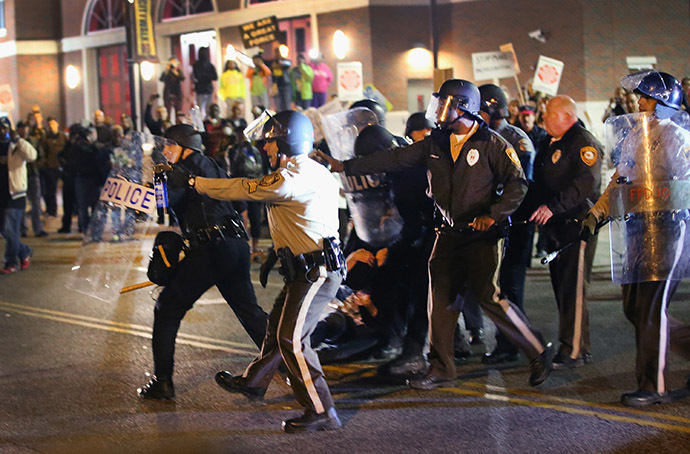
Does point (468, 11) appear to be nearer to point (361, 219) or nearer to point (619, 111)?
point (619, 111)

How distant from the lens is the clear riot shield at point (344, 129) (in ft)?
22.3

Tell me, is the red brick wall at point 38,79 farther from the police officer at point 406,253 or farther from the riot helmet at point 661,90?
the riot helmet at point 661,90

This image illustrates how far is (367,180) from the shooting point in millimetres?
6496

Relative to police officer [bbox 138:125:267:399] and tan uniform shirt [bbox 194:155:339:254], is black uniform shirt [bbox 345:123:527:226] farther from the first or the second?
police officer [bbox 138:125:267:399]

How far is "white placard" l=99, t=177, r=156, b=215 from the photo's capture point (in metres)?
5.73

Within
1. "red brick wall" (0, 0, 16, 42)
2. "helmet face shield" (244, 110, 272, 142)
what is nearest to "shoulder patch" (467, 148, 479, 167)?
"helmet face shield" (244, 110, 272, 142)

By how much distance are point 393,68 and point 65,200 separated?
10.6 metres

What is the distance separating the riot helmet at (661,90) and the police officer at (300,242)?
202 cm

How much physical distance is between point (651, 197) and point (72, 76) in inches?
1131

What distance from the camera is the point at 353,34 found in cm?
2416

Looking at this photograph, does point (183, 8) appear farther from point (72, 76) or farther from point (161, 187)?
point (161, 187)

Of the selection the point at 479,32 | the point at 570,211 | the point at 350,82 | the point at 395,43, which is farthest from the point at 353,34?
the point at 570,211

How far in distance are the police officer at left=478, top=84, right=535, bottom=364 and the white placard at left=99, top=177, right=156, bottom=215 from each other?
8.86 feet

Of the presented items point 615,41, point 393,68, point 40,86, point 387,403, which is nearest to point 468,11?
point 393,68
